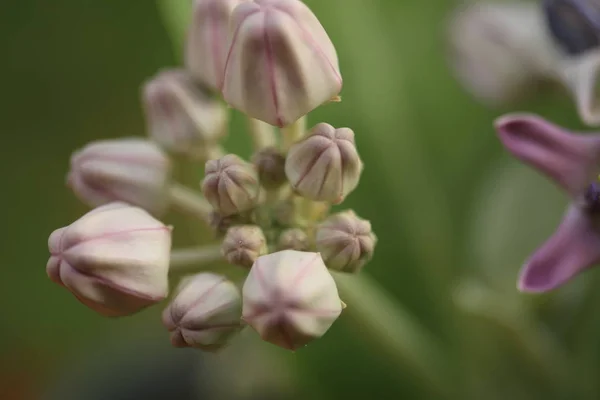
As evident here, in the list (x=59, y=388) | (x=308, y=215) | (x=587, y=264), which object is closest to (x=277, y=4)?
(x=308, y=215)

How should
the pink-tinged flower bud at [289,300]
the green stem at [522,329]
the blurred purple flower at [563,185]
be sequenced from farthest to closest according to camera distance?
the green stem at [522,329] < the blurred purple flower at [563,185] < the pink-tinged flower bud at [289,300]

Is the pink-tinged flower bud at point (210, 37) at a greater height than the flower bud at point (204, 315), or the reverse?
the pink-tinged flower bud at point (210, 37)

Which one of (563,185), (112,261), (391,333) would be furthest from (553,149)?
(112,261)

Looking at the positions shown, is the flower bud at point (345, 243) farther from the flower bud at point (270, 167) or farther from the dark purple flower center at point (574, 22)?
the dark purple flower center at point (574, 22)

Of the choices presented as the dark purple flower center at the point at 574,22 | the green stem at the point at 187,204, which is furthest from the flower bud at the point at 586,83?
the green stem at the point at 187,204

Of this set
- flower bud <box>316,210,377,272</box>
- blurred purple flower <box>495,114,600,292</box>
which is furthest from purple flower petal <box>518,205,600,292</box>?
flower bud <box>316,210,377,272</box>

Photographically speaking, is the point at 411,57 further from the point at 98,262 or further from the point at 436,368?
the point at 98,262
